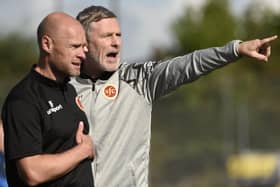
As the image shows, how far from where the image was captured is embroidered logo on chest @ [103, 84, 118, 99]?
643 centimetres

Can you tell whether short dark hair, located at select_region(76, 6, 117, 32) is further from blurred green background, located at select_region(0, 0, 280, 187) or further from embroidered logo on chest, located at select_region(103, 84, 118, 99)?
blurred green background, located at select_region(0, 0, 280, 187)

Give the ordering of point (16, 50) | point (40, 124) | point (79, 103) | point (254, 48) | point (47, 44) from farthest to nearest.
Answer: point (16, 50), point (254, 48), point (79, 103), point (47, 44), point (40, 124)

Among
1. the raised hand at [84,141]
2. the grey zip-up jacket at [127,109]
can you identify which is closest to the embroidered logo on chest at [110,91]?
the grey zip-up jacket at [127,109]

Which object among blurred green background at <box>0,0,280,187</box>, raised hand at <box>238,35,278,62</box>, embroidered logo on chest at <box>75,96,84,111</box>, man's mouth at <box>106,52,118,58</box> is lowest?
blurred green background at <box>0,0,280,187</box>

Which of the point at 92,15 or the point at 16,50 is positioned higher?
the point at 92,15

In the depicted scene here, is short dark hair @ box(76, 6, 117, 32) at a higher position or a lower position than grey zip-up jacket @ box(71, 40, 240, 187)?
higher

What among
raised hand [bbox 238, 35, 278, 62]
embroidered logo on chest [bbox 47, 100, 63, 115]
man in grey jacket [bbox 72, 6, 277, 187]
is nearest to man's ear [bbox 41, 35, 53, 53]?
embroidered logo on chest [bbox 47, 100, 63, 115]

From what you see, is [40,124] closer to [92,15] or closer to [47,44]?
[47,44]

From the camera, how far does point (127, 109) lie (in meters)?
→ 6.41

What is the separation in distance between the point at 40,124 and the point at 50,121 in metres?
0.06

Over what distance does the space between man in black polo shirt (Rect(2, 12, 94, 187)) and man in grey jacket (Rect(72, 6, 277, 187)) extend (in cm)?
58

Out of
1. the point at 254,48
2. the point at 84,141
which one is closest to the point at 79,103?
the point at 84,141

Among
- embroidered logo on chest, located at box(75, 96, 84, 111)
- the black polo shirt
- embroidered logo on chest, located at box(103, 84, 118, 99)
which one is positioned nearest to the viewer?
the black polo shirt

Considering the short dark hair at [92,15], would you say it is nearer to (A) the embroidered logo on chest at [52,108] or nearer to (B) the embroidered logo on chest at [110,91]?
(B) the embroidered logo on chest at [110,91]
